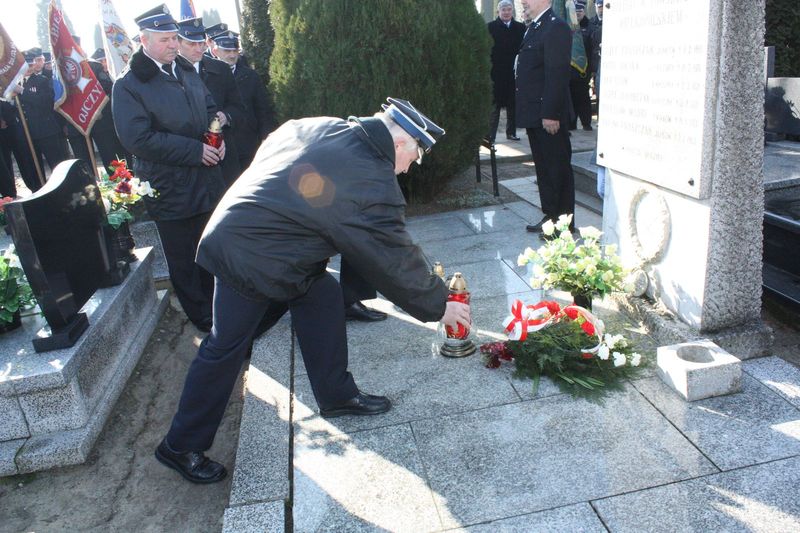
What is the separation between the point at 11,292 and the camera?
3846 mm

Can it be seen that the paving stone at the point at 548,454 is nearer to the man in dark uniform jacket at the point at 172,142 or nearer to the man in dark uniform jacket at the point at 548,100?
the man in dark uniform jacket at the point at 172,142

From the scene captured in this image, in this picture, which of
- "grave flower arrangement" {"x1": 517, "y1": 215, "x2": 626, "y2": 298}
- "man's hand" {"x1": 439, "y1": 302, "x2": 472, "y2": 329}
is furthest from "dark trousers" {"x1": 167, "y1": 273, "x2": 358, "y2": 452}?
"grave flower arrangement" {"x1": 517, "y1": 215, "x2": 626, "y2": 298}

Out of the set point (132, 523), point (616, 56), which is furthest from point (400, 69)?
point (132, 523)

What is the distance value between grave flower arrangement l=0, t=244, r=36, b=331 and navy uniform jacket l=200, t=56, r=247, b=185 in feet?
7.19

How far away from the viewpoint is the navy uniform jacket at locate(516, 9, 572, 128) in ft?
18.4

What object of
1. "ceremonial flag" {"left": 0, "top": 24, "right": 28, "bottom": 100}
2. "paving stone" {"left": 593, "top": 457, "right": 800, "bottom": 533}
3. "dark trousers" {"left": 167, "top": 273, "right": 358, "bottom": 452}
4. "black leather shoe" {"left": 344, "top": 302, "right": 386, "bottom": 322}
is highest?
"ceremonial flag" {"left": 0, "top": 24, "right": 28, "bottom": 100}

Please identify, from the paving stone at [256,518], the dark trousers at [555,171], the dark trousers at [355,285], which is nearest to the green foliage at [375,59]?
the dark trousers at [555,171]

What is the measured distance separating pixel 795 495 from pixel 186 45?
→ 16.5 ft

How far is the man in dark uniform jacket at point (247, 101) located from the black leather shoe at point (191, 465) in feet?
13.6

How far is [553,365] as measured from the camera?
3.46 metres

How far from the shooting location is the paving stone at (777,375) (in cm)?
319

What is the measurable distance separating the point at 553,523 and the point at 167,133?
133 inches

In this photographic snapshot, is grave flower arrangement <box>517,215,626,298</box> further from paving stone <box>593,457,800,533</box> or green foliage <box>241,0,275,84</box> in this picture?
green foliage <box>241,0,275,84</box>

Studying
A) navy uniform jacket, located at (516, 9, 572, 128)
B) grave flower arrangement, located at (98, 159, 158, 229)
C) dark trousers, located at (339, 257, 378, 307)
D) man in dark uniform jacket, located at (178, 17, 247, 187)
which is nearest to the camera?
dark trousers, located at (339, 257, 378, 307)
